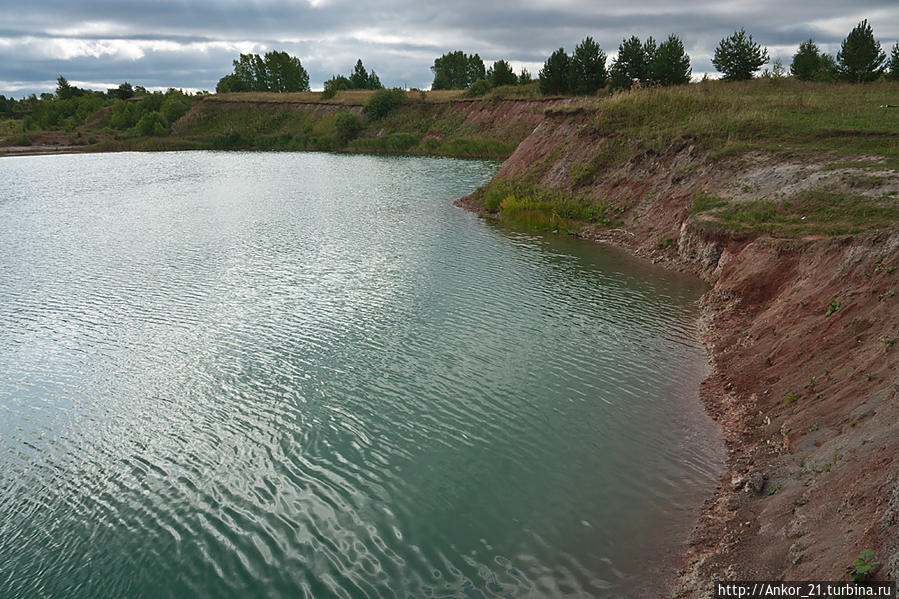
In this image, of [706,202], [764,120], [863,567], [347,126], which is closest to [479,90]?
[347,126]

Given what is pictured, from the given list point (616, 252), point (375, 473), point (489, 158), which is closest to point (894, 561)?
point (375, 473)

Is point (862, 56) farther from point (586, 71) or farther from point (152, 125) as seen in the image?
point (152, 125)

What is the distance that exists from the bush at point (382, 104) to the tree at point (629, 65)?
4891 centimetres

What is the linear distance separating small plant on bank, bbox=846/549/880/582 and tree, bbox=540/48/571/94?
81546 mm

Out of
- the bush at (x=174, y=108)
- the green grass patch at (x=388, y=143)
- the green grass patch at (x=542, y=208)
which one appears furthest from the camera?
the bush at (x=174, y=108)

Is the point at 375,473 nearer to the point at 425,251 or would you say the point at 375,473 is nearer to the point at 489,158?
the point at 425,251

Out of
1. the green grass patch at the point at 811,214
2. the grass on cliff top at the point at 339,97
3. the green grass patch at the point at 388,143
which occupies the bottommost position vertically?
the green grass patch at the point at 811,214

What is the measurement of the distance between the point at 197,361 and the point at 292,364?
2.88 m

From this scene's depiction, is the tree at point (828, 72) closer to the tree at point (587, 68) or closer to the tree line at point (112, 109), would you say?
the tree at point (587, 68)

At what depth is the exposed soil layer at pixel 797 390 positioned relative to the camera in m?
8.12

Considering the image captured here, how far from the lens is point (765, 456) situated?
37.5 ft

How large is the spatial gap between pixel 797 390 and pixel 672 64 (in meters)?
59.2

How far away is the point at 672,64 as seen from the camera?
62656 millimetres

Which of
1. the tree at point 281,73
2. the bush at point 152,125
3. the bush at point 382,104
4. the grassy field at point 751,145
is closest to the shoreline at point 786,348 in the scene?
the grassy field at point 751,145
